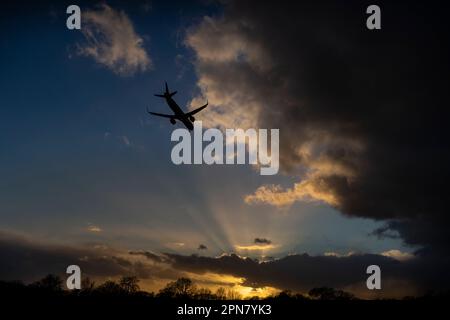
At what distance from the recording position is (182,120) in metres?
44.9

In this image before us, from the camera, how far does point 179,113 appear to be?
44.1 metres

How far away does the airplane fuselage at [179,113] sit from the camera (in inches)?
1686

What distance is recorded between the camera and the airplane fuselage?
42.8 m
